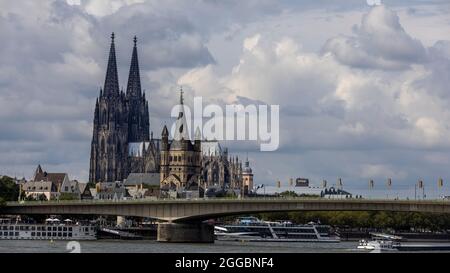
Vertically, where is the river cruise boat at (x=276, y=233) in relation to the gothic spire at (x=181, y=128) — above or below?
below

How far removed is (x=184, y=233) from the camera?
3285 inches

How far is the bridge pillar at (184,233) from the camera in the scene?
8231 centimetres

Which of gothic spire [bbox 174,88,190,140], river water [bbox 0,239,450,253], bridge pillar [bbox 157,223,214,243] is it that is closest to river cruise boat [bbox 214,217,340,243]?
bridge pillar [bbox 157,223,214,243]

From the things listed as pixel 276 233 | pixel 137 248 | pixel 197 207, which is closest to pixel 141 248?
pixel 137 248

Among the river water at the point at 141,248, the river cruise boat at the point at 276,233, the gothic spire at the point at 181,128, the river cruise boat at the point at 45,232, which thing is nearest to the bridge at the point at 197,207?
the river cruise boat at the point at 45,232

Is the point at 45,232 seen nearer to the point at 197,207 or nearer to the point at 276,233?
the point at 197,207

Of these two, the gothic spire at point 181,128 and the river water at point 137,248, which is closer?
the river water at point 137,248

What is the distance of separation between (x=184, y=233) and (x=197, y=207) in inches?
89.5

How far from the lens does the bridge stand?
7612 centimetres

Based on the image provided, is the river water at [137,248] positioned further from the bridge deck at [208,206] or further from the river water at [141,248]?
the bridge deck at [208,206]

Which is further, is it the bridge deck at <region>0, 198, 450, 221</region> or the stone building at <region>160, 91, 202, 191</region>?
the stone building at <region>160, 91, 202, 191</region>

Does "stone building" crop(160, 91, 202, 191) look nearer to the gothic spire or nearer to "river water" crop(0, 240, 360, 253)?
the gothic spire
